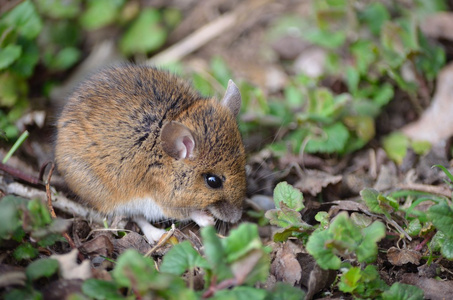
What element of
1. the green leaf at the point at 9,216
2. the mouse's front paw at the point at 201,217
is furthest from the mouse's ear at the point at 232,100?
the green leaf at the point at 9,216

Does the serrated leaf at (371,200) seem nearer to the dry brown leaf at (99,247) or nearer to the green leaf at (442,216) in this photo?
the green leaf at (442,216)

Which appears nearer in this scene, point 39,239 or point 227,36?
point 39,239

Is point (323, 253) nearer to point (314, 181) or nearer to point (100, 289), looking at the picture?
point (100, 289)

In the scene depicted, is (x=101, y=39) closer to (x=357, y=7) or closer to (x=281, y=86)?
(x=281, y=86)

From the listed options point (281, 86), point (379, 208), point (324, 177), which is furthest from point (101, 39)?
point (379, 208)

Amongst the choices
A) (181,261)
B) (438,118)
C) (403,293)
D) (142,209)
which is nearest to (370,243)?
(403,293)

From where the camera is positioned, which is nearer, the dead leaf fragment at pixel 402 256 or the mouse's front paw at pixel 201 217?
the dead leaf fragment at pixel 402 256
